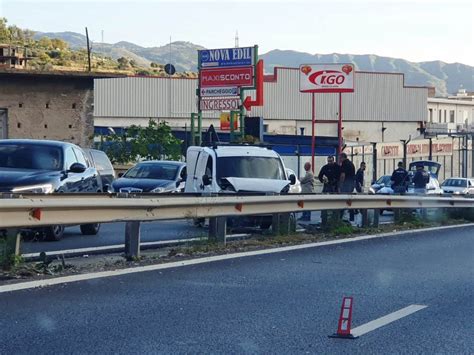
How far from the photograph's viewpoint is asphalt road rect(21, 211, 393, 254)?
1437cm

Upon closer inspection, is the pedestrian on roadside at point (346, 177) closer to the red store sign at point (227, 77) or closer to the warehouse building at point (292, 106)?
the red store sign at point (227, 77)

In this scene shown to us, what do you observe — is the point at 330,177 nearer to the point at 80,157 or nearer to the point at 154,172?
the point at 154,172

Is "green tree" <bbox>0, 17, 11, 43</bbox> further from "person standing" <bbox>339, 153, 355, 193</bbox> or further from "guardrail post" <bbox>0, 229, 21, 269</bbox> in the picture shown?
"guardrail post" <bbox>0, 229, 21, 269</bbox>

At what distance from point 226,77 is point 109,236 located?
1219 inches

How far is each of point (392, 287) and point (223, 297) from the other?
6.85 ft

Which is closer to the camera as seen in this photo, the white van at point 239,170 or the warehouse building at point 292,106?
the white van at point 239,170

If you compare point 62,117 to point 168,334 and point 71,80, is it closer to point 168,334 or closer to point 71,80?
point 71,80

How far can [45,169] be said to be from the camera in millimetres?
16375

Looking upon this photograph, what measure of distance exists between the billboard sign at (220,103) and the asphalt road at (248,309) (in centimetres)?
3418

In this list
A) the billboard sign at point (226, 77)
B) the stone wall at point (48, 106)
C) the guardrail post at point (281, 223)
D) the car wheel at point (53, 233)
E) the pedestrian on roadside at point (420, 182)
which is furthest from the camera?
the billboard sign at point (226, 77)

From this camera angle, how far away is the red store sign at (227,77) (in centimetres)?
4653

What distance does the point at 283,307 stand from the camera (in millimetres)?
9234

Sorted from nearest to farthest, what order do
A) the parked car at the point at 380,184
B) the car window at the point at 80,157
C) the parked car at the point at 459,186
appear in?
the car window at the point at 80,157
the parked car at the point at 380,184
the parked car at the point at 459,186

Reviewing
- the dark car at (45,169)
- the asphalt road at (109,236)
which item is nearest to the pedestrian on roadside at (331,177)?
the asphalt road at (109,236)
